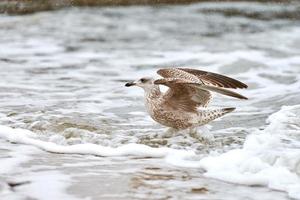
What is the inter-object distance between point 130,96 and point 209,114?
236 cm

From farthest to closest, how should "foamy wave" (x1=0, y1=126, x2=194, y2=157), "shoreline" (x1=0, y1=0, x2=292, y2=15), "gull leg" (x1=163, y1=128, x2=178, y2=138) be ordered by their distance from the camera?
"shoreline" (x1=0, y1=0, x2=292, y2=15)
"gull leg" (x1=163, y1=128, x2=178, y2=138)
"foamy wave" (x1=0, y1=126, x2=194, y2=157)

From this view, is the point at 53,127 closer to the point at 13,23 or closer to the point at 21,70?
the point at 21,70

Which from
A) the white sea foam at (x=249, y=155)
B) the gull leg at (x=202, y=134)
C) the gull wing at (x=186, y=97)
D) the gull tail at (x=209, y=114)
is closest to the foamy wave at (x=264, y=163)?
the white sea foam at (x=249, y=155)

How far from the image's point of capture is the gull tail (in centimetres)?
678

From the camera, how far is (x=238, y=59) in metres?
11.9

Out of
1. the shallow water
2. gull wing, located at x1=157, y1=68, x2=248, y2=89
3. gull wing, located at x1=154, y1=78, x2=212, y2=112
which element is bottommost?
the shallow water

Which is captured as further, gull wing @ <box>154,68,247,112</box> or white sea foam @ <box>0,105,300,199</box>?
gull wing @ <box>154,68,247,112</box>

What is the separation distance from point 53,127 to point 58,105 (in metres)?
1.26

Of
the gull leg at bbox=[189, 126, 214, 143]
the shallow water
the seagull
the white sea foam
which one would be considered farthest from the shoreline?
the white sea foam

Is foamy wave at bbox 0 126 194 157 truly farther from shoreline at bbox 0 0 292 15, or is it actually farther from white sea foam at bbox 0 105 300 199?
shoreline at bbox 0 0 292 15

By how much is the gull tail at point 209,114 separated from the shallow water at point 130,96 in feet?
0.55

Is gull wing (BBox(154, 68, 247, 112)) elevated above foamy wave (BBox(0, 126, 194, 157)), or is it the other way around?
gull wing (BBox(154, 68, 247, 112))

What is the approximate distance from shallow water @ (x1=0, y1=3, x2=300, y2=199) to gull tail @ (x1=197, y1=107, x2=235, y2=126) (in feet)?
0.55

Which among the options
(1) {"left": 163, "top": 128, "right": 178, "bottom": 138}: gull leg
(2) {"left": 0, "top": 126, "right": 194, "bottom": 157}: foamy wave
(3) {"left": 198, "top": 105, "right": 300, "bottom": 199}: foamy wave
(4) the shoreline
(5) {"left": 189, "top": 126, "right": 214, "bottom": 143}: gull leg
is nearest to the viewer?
(3) {"left": 198, "top": 105, "right": 300, "bottom": 199}: foamy wave
